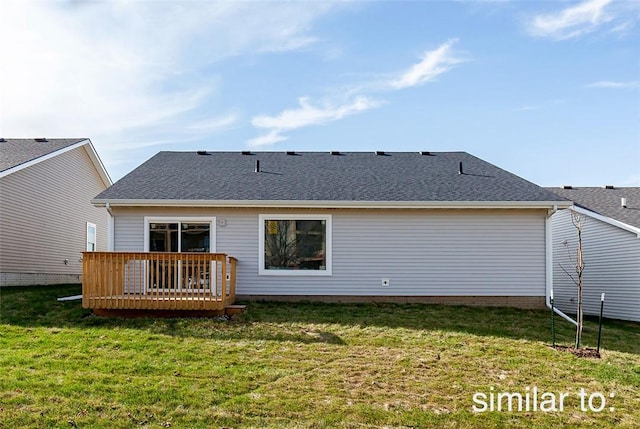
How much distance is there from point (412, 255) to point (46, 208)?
10.4 m

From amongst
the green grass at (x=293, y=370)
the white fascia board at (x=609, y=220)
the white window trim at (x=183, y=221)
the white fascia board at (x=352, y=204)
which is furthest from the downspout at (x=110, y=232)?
the white fascia board at (x=609, y=220)

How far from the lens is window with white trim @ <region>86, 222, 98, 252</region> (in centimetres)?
1855

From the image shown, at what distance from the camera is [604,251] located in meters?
14.1

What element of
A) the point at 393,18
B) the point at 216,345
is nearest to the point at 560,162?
the point at 393,18

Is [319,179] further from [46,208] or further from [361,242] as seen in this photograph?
[46,208]

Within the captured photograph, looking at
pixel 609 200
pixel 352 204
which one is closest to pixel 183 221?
pixel 352 204

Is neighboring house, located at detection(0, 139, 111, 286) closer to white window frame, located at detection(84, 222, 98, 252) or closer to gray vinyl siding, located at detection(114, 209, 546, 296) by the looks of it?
white window frame, located at detection(84, 222, 98, 252)

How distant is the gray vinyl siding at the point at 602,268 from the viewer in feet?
43.6

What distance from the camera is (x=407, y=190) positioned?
12.3 m

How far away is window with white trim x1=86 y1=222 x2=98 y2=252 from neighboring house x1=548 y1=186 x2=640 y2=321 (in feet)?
48.3

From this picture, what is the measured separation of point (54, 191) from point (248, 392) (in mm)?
12286

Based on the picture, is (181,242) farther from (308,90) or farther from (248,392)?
(248,392)

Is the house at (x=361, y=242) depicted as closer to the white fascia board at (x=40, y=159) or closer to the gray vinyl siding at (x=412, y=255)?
the gray vinyl siding at (x=412, y=255)

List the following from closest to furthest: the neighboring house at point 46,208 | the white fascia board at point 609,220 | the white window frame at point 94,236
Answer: the white fascia board at point 609,220
the neighboring house at point 46,208
the white window frame at point 94,236
